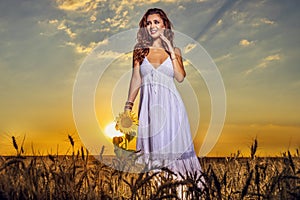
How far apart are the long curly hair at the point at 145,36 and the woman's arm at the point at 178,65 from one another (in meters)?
0.23

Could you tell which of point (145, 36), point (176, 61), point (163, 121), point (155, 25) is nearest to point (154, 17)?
point (155, 25)

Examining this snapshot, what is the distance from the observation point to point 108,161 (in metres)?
5.35

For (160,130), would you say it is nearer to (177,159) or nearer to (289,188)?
(177,159)

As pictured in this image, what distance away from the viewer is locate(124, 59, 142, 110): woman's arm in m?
8.48

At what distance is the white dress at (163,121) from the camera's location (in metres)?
8.27

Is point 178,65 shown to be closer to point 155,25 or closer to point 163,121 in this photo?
point 155,25

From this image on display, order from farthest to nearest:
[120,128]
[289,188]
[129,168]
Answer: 1. [120,128]
2. [129,168]
3. [289,188]

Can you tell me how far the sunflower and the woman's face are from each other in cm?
140

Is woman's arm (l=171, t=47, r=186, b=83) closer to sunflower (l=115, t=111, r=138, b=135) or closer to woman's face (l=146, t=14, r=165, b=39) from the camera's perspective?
woman's face (l=146, t=14, r=165, b=39)

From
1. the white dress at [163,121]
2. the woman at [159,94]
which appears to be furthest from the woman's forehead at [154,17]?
the white dress at [163,121]

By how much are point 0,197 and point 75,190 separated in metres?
0.69

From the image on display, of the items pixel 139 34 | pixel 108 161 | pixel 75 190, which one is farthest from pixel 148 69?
pixel 75 190

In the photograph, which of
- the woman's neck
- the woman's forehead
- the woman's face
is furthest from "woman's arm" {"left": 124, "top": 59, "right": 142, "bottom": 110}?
the woman's forehead

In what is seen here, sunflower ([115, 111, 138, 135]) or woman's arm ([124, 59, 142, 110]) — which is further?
woman's arm ([124, 59, 142, 110])
